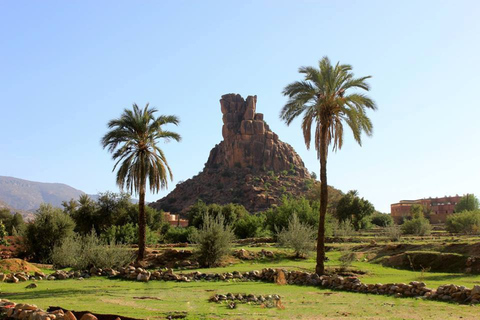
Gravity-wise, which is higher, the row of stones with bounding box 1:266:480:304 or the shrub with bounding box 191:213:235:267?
the shrub with bounding box 191:213:235:267

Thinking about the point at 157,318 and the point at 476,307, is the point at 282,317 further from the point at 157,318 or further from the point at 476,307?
the point at 476,307

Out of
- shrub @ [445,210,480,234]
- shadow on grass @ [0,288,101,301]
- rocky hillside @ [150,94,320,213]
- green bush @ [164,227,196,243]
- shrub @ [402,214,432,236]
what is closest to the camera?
shadow on grass @ [0,288,101,301]

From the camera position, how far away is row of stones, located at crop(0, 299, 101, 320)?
33.4ft

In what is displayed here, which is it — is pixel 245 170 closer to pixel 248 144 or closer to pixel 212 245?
pixel 248 144

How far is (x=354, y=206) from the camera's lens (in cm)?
6438

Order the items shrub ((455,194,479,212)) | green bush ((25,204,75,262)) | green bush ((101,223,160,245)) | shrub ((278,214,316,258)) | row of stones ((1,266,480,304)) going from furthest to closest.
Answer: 1. shrub ((455,194,479,212))
2. green bush ((101,223,160,245))
3. green bush ((25,204,75,262))
4. shrub ((278,214,316,258))
5. row of stones ((1,266,480,304))

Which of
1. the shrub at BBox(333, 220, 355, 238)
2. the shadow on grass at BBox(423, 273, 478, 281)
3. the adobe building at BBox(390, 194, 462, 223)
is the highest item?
the adobe building at BBox(390, 194, 462, 223)

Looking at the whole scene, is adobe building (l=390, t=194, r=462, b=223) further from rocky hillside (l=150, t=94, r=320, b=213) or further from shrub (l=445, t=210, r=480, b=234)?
shrub (l=445, t=210, r=480, b=234)

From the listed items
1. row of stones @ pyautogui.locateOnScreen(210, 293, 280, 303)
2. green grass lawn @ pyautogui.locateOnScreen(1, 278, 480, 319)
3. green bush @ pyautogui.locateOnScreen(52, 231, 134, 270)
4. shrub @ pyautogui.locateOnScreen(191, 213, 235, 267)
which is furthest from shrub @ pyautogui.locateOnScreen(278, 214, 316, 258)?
row of stones @ pyautogui.locateOnScreen(210, 293, 280, 303)

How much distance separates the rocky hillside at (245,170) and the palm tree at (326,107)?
290 ft

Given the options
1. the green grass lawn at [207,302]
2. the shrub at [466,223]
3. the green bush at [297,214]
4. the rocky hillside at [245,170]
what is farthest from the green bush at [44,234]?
the rocky hillside at [245,170]

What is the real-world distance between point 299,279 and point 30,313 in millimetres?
11339

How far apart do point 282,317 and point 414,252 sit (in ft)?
56.1

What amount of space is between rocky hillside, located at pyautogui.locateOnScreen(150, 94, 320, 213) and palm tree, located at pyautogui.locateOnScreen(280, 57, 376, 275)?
8850 centimetres
